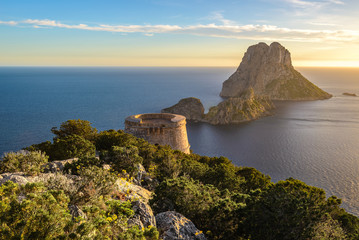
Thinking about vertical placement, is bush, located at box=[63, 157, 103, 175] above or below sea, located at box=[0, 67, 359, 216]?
above

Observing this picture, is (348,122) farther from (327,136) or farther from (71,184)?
(71,184)

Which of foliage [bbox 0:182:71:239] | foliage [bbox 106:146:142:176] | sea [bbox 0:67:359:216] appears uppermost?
foliage [bbox 0:182:71:239]

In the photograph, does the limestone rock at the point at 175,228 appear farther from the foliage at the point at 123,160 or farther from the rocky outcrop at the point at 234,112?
the rocky outcrop at the point at 234,112

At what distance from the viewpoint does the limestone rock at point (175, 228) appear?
1011cm

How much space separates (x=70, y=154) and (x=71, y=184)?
11.9 meters

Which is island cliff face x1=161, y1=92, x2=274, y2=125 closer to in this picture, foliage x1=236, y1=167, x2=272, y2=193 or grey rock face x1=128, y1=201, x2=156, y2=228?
foliage x1=236, y1=167, x2=272, y2=193

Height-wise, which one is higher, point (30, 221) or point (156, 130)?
point (30, 221)

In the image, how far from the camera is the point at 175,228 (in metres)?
10.3

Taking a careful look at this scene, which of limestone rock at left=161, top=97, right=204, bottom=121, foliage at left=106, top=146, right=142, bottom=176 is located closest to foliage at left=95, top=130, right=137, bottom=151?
foliage at left=106, top=146, right=142, bottom=176

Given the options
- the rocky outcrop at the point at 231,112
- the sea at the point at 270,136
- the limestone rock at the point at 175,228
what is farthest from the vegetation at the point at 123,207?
the rocky outcrop at the point at 231,112

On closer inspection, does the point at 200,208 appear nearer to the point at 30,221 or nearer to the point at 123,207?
the point at 123,207

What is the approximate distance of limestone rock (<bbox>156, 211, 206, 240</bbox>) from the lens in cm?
1011

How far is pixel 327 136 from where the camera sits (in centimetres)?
9300

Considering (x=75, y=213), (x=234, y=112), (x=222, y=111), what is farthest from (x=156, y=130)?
(x=234, y=112)
